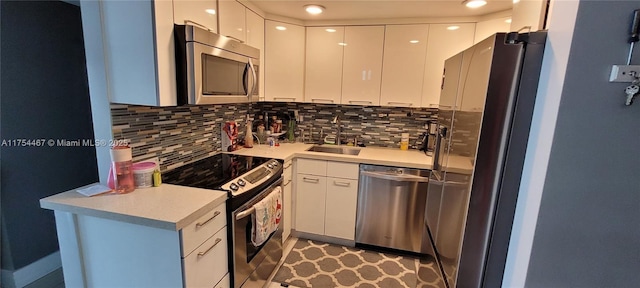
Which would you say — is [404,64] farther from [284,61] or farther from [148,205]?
[148,205]

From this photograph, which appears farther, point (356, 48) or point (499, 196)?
point (356, 48)

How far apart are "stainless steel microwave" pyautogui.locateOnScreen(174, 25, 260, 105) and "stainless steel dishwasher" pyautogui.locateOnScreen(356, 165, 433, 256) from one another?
126 centimetres

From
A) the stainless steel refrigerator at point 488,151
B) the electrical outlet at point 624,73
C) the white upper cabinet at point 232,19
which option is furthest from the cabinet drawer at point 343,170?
the electrical outlet at point 624,73

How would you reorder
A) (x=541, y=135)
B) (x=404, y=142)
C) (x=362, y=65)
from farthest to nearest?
1. (x=404, y=142)
2. (x=362, y=65)
3. (x=541, y=135)

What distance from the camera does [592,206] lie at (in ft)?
3.16

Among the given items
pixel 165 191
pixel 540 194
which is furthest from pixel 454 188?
pixel 165 191

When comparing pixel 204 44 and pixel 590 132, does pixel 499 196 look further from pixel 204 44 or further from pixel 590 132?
pixel 204 44

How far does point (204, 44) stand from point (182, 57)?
0.14 metres

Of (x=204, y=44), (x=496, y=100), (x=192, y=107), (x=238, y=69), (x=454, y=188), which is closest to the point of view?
(x=496, y=100)

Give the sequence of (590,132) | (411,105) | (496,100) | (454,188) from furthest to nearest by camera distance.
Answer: (411,105) → (454,188) → (496,100) → (590,132)

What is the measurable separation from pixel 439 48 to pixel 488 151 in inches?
66.2

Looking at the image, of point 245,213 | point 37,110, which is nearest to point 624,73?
point 245,213

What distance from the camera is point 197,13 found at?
1.62m

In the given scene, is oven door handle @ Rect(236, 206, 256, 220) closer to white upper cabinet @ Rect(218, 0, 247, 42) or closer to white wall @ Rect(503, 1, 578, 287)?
white upper cabinet @ Rect(218, 0, 247, 42)
